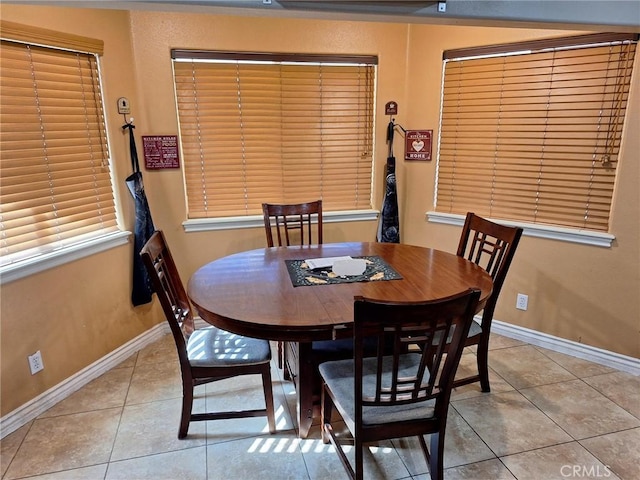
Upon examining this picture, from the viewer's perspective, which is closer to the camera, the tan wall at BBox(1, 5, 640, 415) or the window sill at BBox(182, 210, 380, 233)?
the tan wall at BBox(1, 5, 640, 415)

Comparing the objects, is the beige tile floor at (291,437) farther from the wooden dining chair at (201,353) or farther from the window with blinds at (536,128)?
the window with blinds at (536,128)

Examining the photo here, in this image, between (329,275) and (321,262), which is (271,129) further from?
(329,275)

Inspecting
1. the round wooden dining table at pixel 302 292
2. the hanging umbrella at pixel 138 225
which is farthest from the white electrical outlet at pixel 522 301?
the hanging umbrella at pixel 138 225

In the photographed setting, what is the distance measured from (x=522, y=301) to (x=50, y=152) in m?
3.18

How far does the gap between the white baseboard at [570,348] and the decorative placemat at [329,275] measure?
1433 mm

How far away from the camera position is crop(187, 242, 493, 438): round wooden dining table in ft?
5.12

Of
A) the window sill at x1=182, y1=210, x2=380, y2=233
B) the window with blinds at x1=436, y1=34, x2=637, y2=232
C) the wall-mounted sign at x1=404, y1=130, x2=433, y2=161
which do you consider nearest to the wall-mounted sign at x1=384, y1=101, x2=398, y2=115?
the wall-mounted sign at x1=404, y1=130, x2=433, y2=161

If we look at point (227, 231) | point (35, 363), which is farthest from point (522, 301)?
point (35, 363)

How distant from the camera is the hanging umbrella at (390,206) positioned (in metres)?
3.23

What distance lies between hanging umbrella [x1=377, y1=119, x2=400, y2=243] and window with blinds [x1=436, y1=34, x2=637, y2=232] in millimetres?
378

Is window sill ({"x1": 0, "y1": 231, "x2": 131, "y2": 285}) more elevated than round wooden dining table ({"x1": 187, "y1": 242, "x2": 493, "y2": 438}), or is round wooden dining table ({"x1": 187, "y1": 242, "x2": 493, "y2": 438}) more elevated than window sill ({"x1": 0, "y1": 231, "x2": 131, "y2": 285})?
window sill ({"x1": 0, "y1": 231, "x2": 131, "y2": 285})

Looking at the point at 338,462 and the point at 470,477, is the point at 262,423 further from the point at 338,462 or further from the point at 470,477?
the point at 470,477

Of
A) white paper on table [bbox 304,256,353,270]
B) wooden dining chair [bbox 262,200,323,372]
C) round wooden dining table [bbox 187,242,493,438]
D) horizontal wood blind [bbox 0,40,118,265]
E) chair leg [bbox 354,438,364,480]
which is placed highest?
horizontal wood blind [bbox 0,40,118,265]

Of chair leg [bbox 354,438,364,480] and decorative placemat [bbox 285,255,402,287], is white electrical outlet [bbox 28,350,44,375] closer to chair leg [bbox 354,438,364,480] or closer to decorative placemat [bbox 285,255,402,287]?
decorative placemat [bbox 285,255,402,287]
